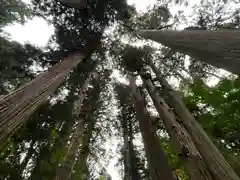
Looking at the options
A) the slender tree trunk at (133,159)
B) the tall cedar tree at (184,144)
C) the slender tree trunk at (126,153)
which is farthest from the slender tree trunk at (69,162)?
the slender tree trunk at (133,159)

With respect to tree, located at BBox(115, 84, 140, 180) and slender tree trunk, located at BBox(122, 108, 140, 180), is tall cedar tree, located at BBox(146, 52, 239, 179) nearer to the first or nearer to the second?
tree, located at BBox(115, 84, 140, 180)

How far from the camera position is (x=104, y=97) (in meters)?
11.8

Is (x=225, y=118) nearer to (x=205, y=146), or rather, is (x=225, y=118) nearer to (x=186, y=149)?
(x=205, y=146)

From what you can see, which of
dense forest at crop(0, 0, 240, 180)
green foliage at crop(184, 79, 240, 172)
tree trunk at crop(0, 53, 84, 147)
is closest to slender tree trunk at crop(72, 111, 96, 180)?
dense forest at crop(0, 0, 240, 180)

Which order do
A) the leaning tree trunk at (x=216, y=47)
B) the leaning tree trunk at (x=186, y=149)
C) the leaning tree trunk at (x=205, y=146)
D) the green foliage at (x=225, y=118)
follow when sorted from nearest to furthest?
the leaning tree trunk at (x=216, y=47) → the leaning tree trunk at (x=205, y=146) → the leaning tree trunk at (x=186, y=149) → the green foliage at (x=225, y=118)

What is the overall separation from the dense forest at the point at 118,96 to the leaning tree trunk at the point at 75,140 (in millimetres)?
33

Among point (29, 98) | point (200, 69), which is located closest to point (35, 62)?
point (29, 98)

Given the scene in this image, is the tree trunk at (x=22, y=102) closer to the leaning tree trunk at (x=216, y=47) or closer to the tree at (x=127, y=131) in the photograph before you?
the leaning tree trunk at (x=216, y=47)

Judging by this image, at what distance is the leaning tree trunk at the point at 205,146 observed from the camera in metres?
3.67

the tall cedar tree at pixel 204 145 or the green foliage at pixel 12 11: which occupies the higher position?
the green foliage at pixel 12 11

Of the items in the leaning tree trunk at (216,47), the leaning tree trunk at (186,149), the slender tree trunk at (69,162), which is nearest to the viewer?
the leaning tree trunk at (216,47)

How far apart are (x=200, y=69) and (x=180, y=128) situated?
535cm

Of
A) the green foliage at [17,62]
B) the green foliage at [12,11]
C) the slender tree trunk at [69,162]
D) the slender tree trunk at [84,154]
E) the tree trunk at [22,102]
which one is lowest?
the tree trunk at [22,102]

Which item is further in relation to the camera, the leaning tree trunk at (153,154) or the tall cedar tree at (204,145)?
the leaning tree trunk at (153,154)
